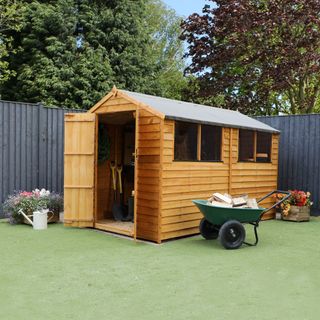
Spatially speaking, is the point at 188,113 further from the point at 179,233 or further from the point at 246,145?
the point at 179,233

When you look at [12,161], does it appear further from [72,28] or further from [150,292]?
[72,28]

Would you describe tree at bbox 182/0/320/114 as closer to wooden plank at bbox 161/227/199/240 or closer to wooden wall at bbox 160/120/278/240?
wooden wall at bbox 160/120/278/240

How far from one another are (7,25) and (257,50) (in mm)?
8897

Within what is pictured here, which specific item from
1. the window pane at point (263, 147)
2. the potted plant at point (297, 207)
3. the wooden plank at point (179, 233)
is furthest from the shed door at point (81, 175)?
the potted plant at point (297, 207)

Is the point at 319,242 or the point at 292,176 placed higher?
the point at 292,176

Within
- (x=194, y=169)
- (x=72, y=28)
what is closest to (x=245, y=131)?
(x=194, y=169)

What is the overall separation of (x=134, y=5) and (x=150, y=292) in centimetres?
1387

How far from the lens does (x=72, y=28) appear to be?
14.7m

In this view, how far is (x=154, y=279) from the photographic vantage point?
4145 mm

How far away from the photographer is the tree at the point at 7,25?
14.3m

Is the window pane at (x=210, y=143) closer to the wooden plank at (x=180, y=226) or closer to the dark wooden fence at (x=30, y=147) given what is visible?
the wooden plank at (x=180, y=226)

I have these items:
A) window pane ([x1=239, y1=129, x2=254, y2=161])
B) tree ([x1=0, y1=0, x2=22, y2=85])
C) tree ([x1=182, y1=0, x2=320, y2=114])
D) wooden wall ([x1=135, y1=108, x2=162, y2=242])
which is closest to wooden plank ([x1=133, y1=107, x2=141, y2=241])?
wooden wall ([x1=135, y1=108, x2=162, y2=242])

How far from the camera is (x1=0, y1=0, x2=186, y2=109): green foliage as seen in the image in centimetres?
1407

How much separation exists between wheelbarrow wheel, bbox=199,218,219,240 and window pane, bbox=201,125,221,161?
1063 millimetres
